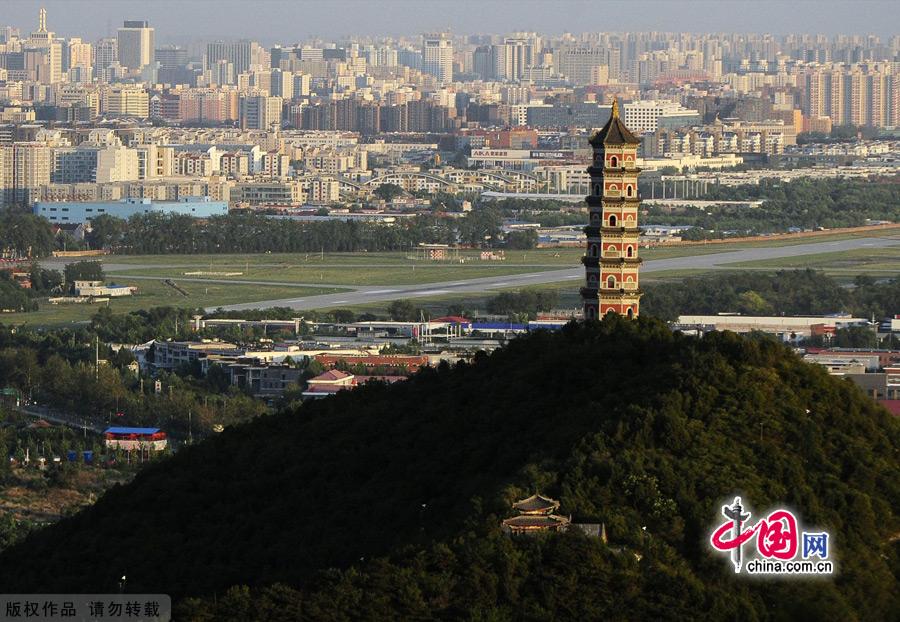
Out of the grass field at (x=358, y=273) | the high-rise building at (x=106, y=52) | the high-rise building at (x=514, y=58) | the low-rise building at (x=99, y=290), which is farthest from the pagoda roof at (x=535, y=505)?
the high-rise building at (x=514, y=58)

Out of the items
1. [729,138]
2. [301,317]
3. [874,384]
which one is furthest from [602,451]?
[729,138]

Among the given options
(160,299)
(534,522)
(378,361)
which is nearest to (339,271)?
(160,299)

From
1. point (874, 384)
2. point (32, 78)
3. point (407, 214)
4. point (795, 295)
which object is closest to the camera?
point (874, 384)

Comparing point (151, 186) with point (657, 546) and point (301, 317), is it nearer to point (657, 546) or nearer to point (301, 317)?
point (301, 317)

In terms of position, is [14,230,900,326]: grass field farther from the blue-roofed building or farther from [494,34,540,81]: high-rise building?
[494,34,540,81]: high-rise building

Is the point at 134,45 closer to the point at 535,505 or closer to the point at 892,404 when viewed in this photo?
the point at 892,404

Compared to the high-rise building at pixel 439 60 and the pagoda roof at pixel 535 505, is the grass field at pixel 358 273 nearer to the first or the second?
the pagoda roof at pixel 535 505

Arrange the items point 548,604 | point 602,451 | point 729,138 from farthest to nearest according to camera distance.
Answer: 1. point 729,138
2. point 602,451
3. point 548,604
